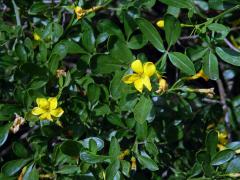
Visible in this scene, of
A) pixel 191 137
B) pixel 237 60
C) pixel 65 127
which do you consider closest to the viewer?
pixel 237 60

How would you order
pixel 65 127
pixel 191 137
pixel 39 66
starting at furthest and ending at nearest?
pixel 191 137 < pixel 65 127 < pixel 39 66

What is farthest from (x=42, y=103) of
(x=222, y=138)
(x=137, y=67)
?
(x=222, y=138)

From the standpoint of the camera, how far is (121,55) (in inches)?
69.7

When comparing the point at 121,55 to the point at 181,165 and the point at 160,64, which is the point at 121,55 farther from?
the point at 181,165

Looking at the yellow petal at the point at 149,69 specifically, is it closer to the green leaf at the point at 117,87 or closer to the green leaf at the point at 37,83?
the green leaf at the point at 117,87

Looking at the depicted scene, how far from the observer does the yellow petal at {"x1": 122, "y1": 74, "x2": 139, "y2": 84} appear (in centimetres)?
160

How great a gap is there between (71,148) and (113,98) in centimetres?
25

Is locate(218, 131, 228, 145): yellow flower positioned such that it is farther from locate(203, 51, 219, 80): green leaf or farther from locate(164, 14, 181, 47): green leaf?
locate(164, 14, 181, 47): green leaf

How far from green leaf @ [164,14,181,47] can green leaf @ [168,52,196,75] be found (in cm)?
7

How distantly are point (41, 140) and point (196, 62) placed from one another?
0.72 m

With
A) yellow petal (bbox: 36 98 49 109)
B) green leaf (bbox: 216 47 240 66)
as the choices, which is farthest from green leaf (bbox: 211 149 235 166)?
yellow petal (bbox: 36 98 49 109)

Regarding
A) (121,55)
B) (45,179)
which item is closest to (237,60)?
(121,55)

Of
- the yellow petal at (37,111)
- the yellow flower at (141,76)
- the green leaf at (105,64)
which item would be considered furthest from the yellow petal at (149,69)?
the yellow petal at (37,111)

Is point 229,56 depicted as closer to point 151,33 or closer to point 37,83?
point 151,33
